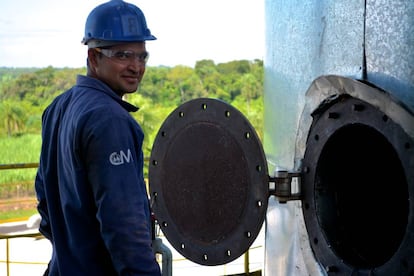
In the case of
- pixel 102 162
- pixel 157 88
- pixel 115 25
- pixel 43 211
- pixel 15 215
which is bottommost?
pixel 15 215

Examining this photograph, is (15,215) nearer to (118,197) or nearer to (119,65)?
(119,65)

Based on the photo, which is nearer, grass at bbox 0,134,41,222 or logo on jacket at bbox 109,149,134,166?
logo on jacket at bbox 109,149,134,166

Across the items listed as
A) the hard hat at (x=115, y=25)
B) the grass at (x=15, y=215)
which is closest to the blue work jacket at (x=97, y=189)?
the hard hat at (x=115, y=25)

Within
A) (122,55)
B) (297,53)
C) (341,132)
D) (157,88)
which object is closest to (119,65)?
(122,55)

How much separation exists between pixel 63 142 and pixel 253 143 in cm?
53

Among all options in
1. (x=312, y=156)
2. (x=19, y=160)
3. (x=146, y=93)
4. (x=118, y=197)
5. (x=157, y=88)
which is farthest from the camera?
(x=157, y=88)

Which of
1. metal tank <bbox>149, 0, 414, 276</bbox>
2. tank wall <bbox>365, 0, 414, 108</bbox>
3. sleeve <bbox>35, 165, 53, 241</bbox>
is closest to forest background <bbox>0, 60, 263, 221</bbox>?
sleeve <bbox>35, 165, 53, 241</bbox>

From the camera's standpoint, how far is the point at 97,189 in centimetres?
186

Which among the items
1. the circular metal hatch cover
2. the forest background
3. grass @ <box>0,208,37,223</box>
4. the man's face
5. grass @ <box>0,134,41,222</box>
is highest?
the man's face

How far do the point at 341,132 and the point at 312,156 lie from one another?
4.1 inches

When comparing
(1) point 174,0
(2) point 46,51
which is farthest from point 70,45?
(1) point 174,0

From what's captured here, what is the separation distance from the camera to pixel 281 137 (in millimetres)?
2264

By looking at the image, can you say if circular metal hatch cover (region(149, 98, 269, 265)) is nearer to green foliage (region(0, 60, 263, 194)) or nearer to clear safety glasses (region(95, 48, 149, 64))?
clear safety glasses (region(95, 48, 149, 64))

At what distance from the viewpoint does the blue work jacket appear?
1.85 m
